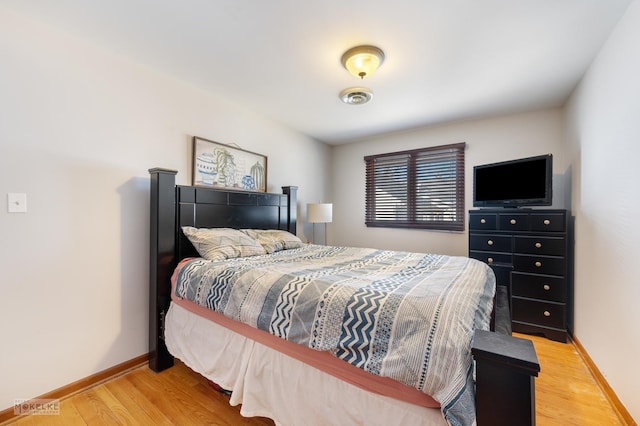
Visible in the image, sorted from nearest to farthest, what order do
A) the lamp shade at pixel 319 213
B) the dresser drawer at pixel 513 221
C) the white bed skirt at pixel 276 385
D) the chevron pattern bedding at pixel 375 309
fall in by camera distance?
1. the chevron pattern bedding at pixel 375 309
2. the white bed skirt at pixel 276 385
3. the dresser drawer at pixel 513 221
4. the lamp shade at pixel 319 213

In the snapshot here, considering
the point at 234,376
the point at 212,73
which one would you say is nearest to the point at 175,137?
the point at 212,73

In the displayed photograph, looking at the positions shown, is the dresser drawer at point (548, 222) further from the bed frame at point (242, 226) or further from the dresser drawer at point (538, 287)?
the bed frame at point (242, 226)

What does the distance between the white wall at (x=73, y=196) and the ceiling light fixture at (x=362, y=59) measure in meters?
1.52

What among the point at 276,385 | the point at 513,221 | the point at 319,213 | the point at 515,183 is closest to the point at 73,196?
the point at 276,385

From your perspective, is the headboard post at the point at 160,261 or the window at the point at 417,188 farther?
the window at the point at 417,188

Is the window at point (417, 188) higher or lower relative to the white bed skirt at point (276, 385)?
higher

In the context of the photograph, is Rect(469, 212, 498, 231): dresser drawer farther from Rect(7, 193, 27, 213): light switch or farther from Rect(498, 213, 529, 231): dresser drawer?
Rect(7, 193, 27, 213): light switch

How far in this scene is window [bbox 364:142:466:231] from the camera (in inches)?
138

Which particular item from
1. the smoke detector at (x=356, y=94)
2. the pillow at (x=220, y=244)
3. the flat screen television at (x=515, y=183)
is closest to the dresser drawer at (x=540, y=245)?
the flat screen television at (x=515, y=183)

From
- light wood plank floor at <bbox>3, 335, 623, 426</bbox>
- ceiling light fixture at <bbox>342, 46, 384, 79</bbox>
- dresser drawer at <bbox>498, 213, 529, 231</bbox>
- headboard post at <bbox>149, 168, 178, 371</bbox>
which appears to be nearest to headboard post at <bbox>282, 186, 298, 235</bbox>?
headboard post at <bbox>149, 168, 178, 371</bbox>

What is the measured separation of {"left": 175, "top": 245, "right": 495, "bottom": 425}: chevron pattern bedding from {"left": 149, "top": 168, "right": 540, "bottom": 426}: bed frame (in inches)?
3.2

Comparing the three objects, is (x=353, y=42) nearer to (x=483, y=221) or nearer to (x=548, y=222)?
(x=483, y=221)

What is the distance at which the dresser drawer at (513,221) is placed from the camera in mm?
2699

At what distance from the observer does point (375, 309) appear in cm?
113
